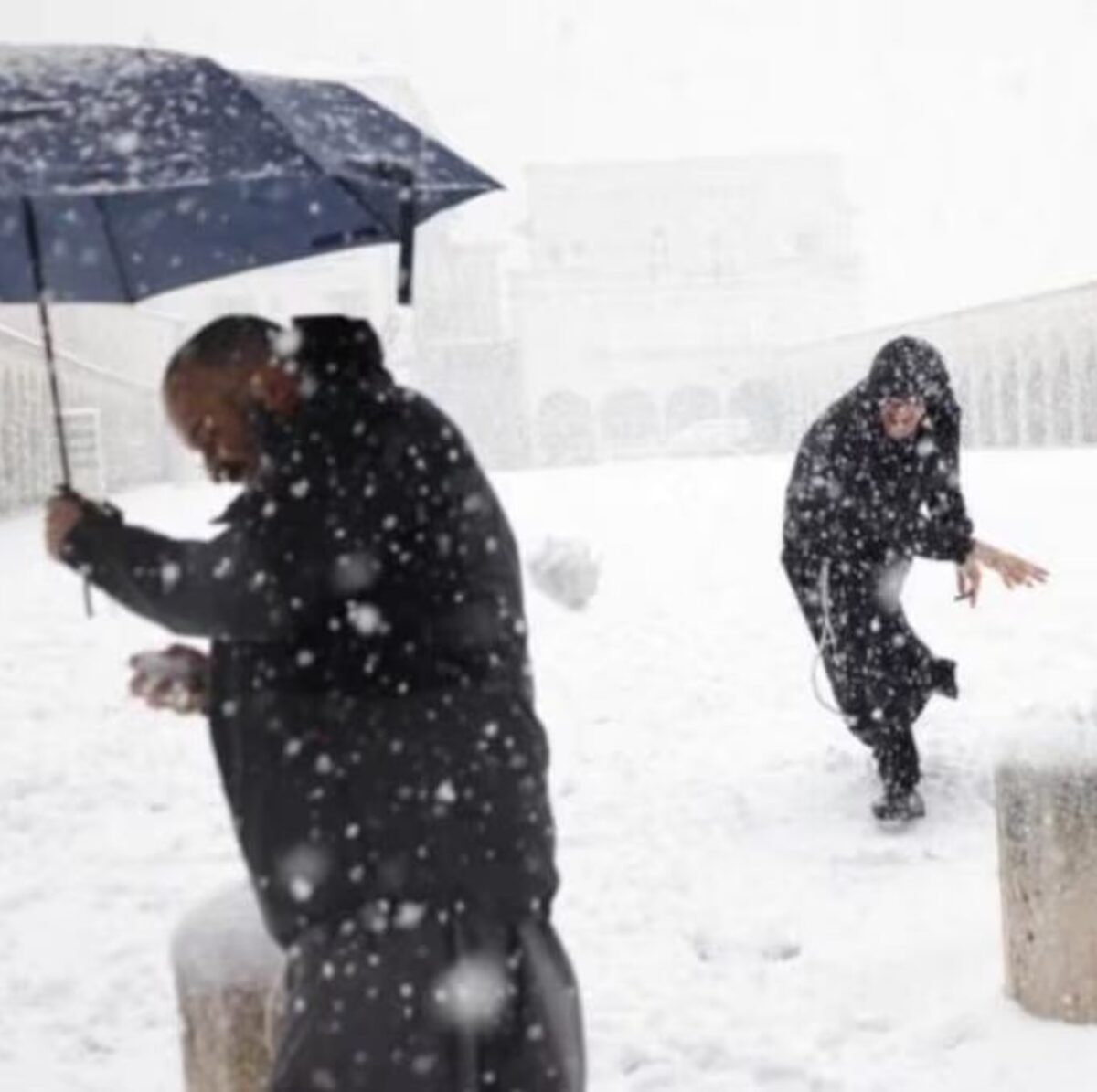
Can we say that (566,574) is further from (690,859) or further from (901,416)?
(901,416)

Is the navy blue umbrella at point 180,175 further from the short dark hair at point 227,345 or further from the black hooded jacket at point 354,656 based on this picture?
the black hooded jacket at point 354,656

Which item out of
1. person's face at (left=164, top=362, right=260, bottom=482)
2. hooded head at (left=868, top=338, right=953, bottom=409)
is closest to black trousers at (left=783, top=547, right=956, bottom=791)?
hooded head at (left=868, top=338, right=953, bottom=409)

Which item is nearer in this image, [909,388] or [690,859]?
[909,388]

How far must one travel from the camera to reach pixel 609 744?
757cm

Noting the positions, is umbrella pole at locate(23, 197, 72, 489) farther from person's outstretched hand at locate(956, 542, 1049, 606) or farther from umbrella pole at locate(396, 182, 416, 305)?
person's outstretched hand at locate(956, 542, 1049, 606)

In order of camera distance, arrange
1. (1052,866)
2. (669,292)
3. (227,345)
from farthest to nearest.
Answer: (669,292), (1052,866), (227,345)

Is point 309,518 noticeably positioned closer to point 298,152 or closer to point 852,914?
point 298,152

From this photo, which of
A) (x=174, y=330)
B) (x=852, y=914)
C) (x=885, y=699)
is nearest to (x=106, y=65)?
(x=852, y=914)

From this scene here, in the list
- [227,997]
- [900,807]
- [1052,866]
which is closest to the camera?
[227,997]

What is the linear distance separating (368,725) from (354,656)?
0.10m

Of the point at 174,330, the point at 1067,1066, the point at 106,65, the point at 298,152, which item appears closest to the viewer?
the point at 298,152

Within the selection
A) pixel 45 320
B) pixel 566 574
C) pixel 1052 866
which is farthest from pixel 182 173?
pixel 566 574

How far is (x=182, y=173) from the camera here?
7.98ft

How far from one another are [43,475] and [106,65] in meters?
24.4
